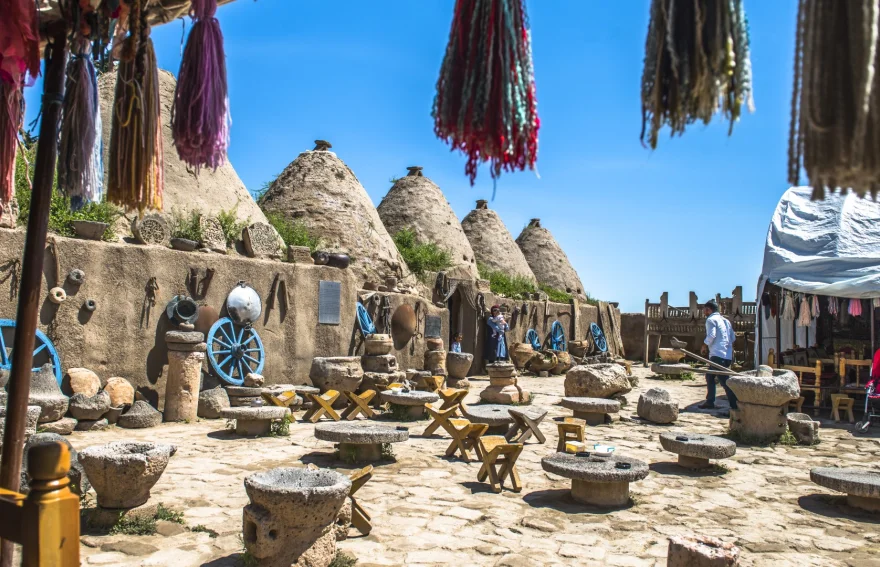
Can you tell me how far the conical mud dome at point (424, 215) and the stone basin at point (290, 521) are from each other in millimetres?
16212

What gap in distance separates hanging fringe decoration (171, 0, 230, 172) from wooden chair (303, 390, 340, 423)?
6.54 metres

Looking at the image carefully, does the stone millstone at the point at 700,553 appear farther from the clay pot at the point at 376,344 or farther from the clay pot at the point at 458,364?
the clay pot at the point at 458,364

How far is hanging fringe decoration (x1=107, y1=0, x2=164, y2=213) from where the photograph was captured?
276 centimetres

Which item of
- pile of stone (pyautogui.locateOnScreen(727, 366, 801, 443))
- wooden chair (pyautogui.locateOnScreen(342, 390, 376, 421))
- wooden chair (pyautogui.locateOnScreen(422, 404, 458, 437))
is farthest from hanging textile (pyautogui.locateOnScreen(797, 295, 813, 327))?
wooden chair (pyautogui.locateOnScreen(342, 390, 376, 421))

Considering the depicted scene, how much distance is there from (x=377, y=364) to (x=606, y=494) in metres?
6.20

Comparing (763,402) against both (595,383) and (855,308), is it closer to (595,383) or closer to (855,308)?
(595,383)

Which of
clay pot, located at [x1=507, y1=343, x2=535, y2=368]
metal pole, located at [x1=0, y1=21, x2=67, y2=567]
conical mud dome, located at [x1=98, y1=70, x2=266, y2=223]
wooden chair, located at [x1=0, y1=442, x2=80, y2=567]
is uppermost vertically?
conical mud dome, located at [x1=98, y1=70, x2=266, y2=223]

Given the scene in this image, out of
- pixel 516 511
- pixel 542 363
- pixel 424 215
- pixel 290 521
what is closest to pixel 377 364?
pixel 516 511

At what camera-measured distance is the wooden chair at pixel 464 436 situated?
22.6 feet

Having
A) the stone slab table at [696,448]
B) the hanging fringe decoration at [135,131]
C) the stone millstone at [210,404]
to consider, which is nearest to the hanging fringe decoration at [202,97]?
the hanging fringe decoration at [135,131]

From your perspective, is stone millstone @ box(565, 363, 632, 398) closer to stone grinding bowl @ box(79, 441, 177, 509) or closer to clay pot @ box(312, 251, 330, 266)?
clay pot @ box(312, 251, 330, 266)

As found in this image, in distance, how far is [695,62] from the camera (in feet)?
5.65

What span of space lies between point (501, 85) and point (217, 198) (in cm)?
1112

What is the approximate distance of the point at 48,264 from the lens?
804cm
